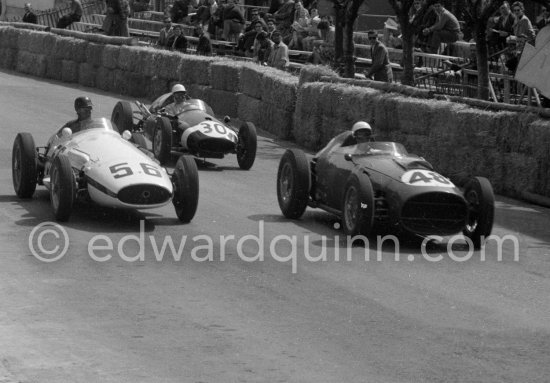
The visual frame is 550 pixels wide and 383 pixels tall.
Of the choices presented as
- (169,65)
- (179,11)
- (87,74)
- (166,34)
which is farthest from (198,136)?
(179,11)

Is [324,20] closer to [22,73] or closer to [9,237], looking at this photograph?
[22,73]

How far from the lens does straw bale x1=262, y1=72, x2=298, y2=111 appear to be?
2169 cm

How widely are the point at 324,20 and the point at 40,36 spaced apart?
995 cm

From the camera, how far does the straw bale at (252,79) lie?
2319 centimetres

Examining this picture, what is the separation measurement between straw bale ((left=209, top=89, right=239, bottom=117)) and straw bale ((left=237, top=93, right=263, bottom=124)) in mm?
251

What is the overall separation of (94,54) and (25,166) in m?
17.4

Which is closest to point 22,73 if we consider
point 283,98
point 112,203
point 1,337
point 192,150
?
point 283,98

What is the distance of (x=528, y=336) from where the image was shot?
8688mm

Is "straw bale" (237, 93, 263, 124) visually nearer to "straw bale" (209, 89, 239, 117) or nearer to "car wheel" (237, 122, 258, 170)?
"straw bale" (209, 89, 239, 117)

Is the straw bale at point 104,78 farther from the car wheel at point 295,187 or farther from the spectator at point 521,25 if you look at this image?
the car wheel at point 295,187

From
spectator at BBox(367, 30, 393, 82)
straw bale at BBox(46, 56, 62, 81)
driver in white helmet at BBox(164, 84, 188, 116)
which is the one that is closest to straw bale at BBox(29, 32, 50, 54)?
straw bale at BBox(46, 56, 62, 81)

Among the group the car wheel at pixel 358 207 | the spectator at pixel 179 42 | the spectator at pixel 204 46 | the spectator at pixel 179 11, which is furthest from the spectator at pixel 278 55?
the car wheel at pixel 358 207

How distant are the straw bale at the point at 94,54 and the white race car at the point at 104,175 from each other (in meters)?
16.8

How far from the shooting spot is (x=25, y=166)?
13383 millimetres
